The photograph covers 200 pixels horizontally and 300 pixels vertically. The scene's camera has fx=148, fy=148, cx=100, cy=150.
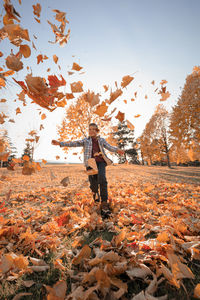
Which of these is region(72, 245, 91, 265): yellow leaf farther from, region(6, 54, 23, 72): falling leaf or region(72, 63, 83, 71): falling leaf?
region(72, 63, 83, 71): falling leaf

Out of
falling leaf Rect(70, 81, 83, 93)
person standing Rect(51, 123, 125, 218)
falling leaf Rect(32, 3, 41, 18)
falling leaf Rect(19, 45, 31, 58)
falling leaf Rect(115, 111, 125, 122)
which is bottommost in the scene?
person standing Rect(51, 123, 125, 218)

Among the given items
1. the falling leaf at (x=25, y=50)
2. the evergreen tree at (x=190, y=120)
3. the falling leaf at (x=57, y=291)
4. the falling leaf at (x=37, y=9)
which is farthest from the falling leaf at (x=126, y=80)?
the evergreen tree at (x=190, y=120)

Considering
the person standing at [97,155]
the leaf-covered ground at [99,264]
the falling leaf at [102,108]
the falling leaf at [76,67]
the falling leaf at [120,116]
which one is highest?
the falling leaf at [76,67]

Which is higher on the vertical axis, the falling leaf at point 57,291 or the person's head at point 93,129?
the person's head at point 93,129

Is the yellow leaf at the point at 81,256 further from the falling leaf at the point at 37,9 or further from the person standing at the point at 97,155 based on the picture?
the falling leaf at the point at 37,9

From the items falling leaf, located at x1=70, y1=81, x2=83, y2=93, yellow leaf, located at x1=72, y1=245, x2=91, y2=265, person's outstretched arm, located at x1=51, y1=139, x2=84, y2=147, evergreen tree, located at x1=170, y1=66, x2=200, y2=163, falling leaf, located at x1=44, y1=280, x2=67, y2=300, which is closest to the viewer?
falling leaf, located at x1=44, y1=280, x2=67, y2=300

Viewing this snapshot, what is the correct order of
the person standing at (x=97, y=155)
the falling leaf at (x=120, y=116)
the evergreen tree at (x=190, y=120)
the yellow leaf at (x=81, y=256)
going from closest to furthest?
the yellow leaf at (x=81, y=256) < the falling leaf at (x=120, y=116) < the person standing at (x=97, y=155) < the evergreen tree at (x=190, y=120)

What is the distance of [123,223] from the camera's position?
227 cm

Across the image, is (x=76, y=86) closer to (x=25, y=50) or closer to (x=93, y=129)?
(x=25, y=50)

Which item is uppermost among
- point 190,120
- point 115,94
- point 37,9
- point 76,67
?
point 190,120

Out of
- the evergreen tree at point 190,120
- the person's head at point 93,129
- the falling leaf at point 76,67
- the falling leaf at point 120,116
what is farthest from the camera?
the evergreen tree at point 190,120

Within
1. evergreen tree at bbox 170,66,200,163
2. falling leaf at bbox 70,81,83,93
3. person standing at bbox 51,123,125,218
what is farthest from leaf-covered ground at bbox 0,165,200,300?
evergreen tree at bbox 170,66,200,163

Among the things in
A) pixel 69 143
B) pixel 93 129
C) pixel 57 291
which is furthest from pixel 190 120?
pixel 57 291

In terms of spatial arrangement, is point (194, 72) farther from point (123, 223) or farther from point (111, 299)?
point (111, 299)
